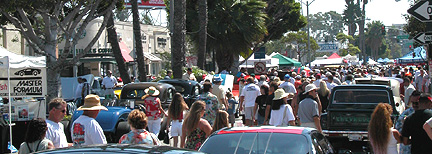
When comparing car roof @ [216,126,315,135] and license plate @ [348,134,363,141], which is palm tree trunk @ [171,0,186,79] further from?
car roof @ [216,126,315,135]

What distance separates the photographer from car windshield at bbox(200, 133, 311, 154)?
270 inches

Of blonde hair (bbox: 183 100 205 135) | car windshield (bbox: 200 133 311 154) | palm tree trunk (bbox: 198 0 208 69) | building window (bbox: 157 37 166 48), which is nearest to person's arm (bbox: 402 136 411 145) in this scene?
car windshield (bbox: 200 133 311 154)

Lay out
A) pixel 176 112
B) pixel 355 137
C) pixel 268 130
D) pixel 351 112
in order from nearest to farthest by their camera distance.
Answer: pixel 268 130 < pixel 176 112 < pixel 355 137 < pixel 351 112

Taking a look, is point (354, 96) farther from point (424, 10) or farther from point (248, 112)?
point (424, 10)

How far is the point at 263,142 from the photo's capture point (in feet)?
22.8

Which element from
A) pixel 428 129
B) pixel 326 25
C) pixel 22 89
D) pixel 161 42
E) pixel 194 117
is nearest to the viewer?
pixel 428 129

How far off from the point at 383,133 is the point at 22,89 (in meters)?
8.27

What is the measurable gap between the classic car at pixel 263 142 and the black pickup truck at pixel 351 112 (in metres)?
4.84

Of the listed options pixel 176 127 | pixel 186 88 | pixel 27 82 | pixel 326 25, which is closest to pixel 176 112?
pixel 176 127

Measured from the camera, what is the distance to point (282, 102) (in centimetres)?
1047

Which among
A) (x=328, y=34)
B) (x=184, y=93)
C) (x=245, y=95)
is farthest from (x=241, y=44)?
(x=328, y=34)

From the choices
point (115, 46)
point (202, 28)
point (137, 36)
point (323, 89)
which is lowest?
point (323, 89)

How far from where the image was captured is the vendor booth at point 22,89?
11.5 meters

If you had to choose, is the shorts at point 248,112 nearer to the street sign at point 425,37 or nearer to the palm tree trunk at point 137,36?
the street sign at point 425,37
